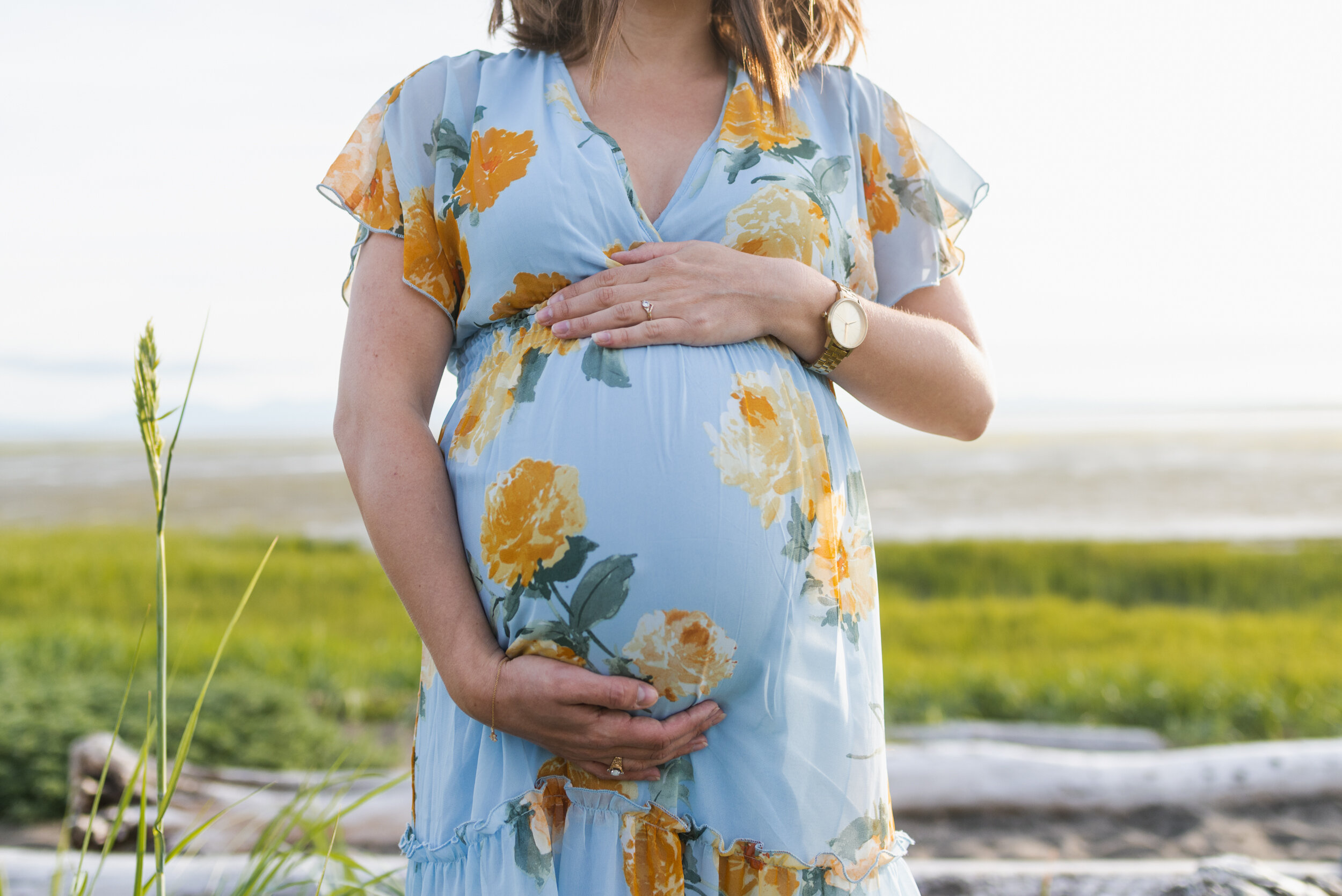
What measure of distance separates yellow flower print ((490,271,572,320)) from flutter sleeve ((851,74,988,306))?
19.0 inches

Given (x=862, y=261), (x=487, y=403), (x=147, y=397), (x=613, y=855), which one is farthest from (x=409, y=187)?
(x=613, y=855)

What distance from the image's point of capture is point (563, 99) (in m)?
1.29

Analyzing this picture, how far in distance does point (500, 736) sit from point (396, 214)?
75cm

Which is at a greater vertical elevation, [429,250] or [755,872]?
[429,250]

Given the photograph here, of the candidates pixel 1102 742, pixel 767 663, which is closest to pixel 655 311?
pixel 767 663

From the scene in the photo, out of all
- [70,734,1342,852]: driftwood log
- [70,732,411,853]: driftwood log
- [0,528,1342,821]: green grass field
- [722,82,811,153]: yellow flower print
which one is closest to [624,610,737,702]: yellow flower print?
[722,82,811,153]: yellow flower print

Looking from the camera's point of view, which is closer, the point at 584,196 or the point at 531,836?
the point at 531,836

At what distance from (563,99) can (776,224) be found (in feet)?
1.24

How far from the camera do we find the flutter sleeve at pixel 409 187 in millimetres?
1239

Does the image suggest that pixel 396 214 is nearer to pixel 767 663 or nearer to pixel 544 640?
pixel 544 640

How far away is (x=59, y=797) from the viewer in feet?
10.9

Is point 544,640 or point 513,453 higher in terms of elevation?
point 513,453

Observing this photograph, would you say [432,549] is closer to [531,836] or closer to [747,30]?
[531,836]

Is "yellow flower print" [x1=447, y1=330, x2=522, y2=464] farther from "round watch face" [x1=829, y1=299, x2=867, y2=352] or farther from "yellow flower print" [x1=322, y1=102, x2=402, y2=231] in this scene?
"round watch face" [x1=829, y1=299, x2=867, y2=352]
